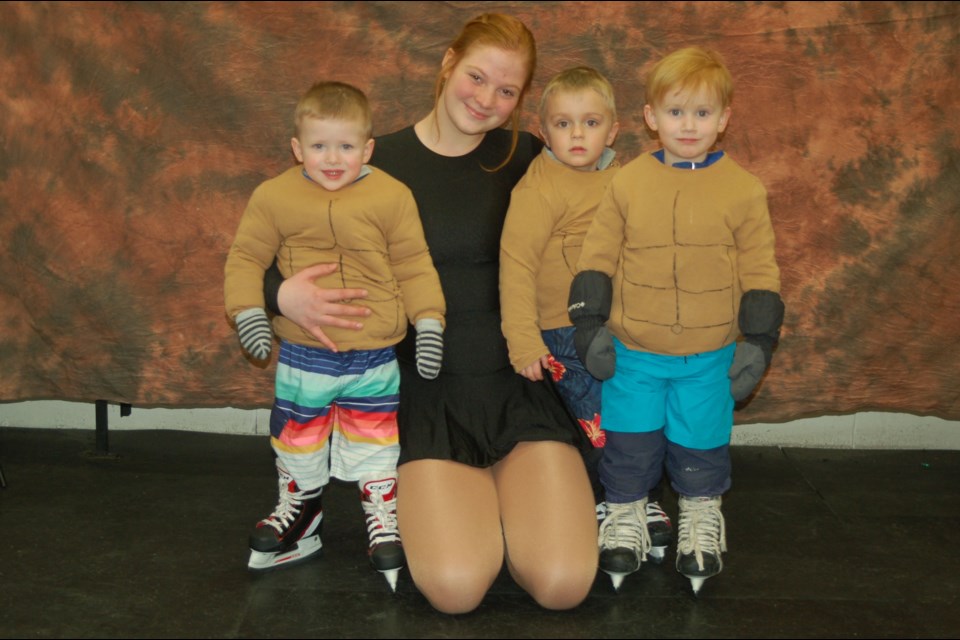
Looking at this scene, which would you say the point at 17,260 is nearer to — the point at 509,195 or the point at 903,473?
the point at 509,195

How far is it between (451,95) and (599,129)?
0.33 metres

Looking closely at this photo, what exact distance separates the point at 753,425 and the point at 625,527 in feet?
3.73

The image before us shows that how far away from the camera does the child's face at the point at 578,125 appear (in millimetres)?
2143

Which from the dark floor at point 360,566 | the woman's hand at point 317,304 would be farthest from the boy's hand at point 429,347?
the dark floor at point 360,566

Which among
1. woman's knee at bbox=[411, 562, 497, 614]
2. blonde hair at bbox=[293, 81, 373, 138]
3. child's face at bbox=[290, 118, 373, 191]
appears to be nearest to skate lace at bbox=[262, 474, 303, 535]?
woman's knee at bbox=[411, 562, 497, 614]

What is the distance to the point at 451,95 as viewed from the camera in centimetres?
221

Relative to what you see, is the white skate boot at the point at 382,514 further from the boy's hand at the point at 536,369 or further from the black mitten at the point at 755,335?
the black mitten at the point at 755,335

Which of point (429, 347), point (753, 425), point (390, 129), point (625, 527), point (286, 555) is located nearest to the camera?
point (429, 347)

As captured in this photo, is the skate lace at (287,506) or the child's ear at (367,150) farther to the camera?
the skate lace at (287,506)

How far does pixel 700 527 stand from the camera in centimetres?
221

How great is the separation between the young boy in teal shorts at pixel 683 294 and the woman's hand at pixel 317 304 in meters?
0.47

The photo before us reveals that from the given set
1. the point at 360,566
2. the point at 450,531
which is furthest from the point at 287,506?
the point at 450,531

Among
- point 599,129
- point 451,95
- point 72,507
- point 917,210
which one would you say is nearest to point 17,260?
point 72,507

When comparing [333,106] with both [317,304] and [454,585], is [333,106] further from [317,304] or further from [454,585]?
[454,585]
